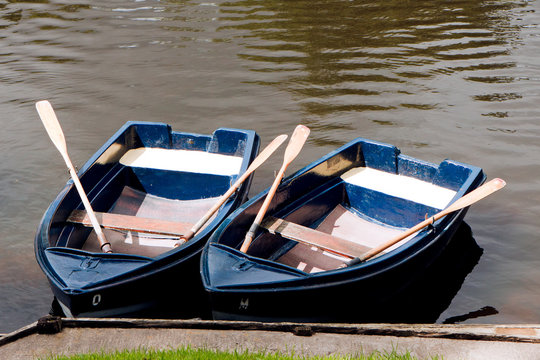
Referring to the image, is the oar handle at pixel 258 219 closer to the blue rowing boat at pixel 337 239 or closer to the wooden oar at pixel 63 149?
the blue rowing boat at pixel 337 239

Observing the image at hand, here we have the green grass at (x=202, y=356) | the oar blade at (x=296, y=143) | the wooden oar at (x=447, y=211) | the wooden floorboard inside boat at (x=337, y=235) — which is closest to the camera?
the green grass at (x=202, y=356)

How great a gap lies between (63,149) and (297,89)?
5.61m

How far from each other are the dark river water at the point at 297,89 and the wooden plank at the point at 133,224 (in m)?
0.98

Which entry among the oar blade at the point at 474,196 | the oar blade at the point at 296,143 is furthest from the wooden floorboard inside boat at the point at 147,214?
the oar blade at the point at 474,196

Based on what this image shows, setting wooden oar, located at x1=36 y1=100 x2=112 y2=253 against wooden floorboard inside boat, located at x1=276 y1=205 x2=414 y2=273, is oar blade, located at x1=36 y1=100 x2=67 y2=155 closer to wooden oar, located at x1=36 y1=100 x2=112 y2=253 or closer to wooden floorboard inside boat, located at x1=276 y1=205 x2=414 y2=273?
wooden oar, located at x1=36 y1=100 x2=112 y2=253

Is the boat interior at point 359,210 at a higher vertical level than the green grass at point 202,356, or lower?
lower

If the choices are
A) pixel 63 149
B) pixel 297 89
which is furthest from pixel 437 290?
pixel 297 89

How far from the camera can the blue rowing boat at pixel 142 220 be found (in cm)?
544

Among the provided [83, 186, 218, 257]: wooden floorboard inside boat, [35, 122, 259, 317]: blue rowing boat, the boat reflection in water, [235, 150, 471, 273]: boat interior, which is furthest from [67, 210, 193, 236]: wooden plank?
the boat reflection in water

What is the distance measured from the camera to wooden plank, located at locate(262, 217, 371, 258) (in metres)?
6.09

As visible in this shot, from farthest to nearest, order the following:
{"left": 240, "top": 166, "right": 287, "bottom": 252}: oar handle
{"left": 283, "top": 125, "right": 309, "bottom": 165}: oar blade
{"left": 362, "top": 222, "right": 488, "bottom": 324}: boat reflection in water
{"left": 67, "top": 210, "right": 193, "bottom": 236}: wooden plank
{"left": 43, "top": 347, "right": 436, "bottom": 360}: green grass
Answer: {"left": 283, "top": 125, "right": 309, "bottom": 165}: oar blade → {"left": 362, "top": 222, "right": 488, "bottom": 324}: boat reflection in water → {"left": 67, "top": 210, "right": 193, "bottom": 236}: wooden plank → {"left": 240, "top": 166, "right": 287, "bottom": 252}: oar handle → {"left": 43, "top": 347, "right": 436, "bottom": 360}: green grass

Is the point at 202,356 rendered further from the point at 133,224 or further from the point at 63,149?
the point at 63,149

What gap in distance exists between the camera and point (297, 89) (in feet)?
39.5

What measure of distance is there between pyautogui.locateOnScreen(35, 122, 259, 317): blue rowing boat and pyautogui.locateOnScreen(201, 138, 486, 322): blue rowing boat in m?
0.50
